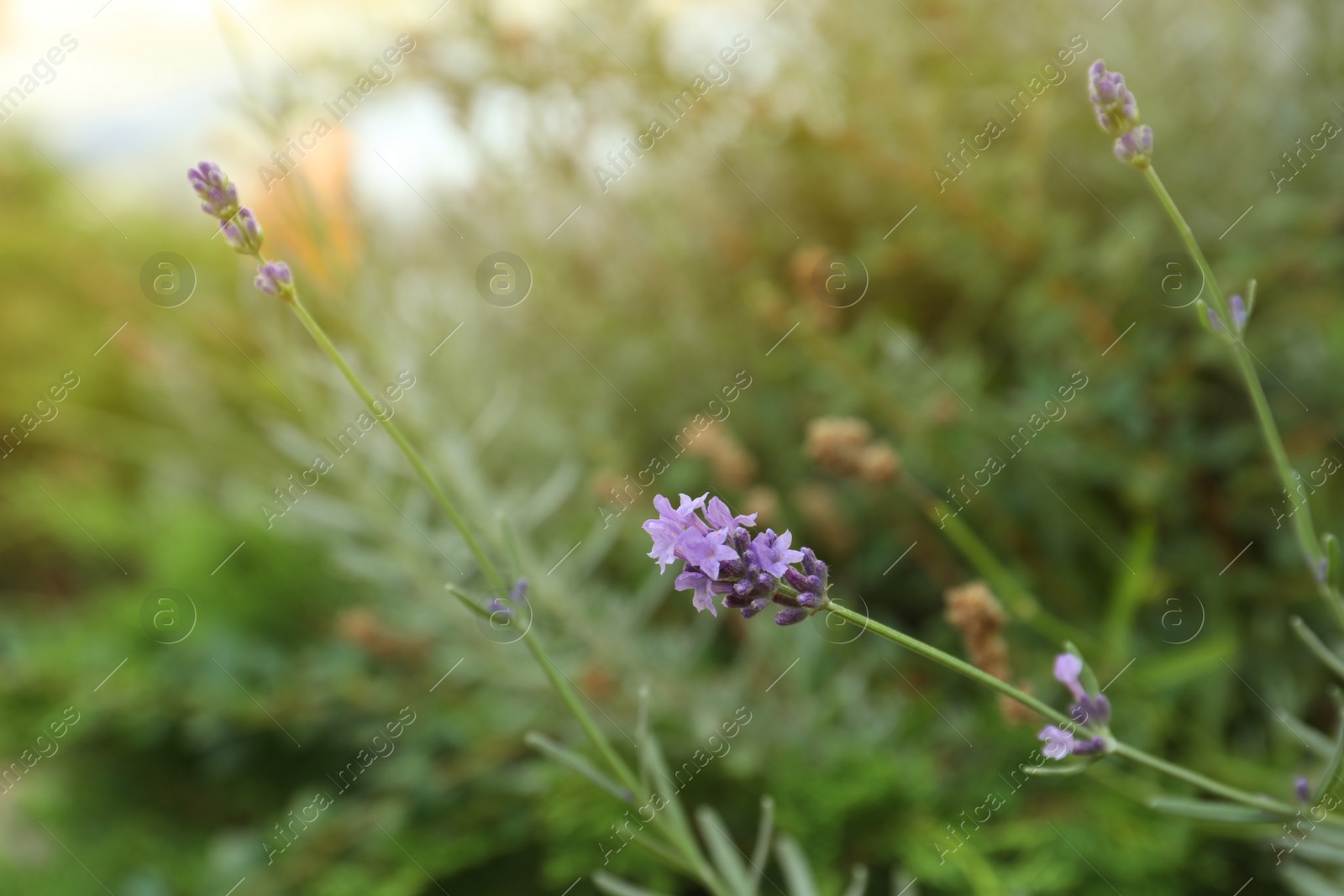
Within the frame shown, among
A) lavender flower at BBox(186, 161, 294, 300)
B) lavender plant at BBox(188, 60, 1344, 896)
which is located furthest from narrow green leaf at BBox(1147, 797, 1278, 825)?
lavender flower at BBox(186, 161, 294, 300)

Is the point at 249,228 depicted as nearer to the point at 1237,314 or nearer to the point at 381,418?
the point at 381,418

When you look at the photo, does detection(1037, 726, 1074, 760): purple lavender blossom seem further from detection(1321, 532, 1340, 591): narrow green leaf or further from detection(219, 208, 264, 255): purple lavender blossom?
detection(219, 208, 264, 255): purple lavender blossom

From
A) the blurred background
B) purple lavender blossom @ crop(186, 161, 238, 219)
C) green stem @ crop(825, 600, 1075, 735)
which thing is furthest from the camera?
the blurred background

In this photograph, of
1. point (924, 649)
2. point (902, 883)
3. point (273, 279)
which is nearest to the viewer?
point (924, 649)

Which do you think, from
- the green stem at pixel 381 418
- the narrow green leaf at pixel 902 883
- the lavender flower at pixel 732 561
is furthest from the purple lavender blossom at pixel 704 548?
the narrow green leaf at pixel 902 883

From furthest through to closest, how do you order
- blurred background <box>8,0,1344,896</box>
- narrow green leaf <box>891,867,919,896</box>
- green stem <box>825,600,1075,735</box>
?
blurred background <box>8,0,1344,896</box>
narrow green leaf <box>891,867,919,896</box>
green stem <box>825,600,1075,735</box>

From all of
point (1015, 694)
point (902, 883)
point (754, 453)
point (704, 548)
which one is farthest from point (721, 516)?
point (754, 453)
